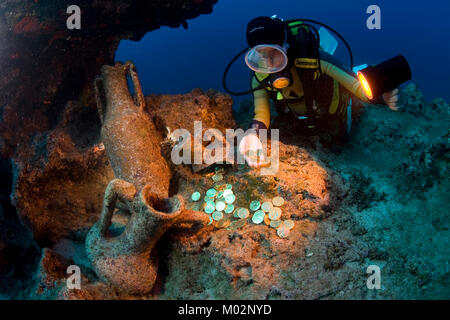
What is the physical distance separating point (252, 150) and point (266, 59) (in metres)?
1.11

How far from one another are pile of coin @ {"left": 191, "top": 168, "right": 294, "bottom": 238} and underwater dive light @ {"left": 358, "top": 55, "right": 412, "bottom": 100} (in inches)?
56.2

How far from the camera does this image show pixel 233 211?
2.96 metres

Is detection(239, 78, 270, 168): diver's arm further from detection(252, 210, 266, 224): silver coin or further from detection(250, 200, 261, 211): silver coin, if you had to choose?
detection(252, 210, 266, 224): silver coin

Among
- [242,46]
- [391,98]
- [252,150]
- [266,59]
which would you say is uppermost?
[242,46]

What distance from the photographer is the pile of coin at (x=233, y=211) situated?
2.74 m

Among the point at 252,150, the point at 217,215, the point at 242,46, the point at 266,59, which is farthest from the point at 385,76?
the point at 242,46

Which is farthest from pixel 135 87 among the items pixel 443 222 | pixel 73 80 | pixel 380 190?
pixel 443 222

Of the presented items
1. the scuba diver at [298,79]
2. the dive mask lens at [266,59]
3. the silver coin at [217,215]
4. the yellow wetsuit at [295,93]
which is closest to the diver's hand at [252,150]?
the scuba diver at [298,79]

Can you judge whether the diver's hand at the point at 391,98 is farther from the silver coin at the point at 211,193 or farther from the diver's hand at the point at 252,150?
the silver coin at the point at 211,193

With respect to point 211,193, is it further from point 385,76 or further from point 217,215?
point 385,76

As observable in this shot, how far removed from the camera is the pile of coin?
8.99 feet

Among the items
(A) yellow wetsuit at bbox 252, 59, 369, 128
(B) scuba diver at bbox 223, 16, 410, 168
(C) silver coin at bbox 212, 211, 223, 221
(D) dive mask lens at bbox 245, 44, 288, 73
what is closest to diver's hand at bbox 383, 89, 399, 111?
(B) scuba diver at bbox 223, 16, 410, 168
